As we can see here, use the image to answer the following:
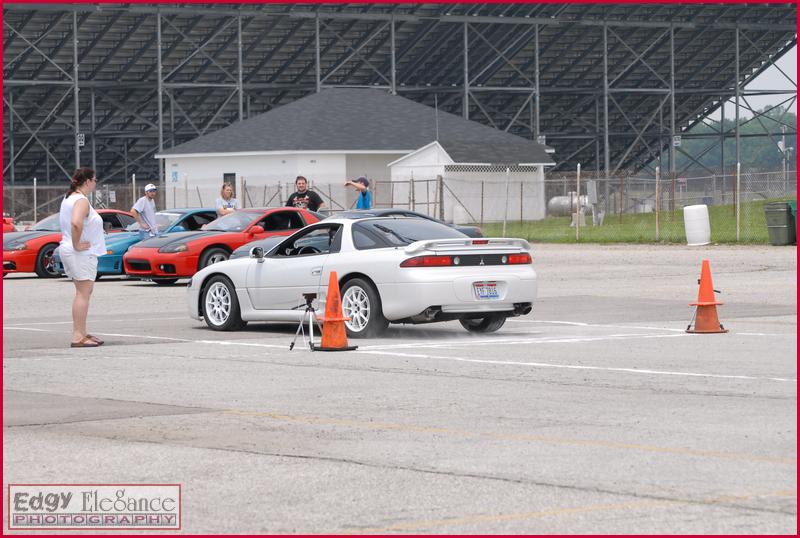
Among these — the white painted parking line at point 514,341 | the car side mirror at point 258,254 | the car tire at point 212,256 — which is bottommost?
the white painted parking line at point 514,341

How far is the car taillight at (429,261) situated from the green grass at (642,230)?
72.9 ft

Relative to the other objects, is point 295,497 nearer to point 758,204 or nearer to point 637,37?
point 758,204

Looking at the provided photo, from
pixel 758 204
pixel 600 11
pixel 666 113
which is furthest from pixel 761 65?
pixel 758 204

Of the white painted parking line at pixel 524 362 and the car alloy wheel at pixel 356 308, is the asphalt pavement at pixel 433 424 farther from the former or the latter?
the car alloy wheel at pixel 356 308

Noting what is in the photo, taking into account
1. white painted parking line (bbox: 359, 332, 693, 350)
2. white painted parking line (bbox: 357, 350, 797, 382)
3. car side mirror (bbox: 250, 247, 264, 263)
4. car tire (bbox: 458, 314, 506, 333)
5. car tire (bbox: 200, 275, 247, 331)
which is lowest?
white painted parking line (bbox: 357, 350, 797, 382)

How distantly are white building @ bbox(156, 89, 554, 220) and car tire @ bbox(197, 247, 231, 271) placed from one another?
3263cm

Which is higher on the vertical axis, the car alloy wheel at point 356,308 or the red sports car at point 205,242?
the red sports car at point 205,242

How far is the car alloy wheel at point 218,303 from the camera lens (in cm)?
1748

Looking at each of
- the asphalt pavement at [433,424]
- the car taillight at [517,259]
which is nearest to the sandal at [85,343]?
the asphalt pavement at [433,424]

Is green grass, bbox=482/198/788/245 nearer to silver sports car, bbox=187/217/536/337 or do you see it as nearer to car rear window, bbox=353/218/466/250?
car rear window, bbox=353/218/466/250

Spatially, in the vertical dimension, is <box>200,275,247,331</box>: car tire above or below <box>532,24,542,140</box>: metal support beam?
below

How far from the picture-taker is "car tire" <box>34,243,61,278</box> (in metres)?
29.3

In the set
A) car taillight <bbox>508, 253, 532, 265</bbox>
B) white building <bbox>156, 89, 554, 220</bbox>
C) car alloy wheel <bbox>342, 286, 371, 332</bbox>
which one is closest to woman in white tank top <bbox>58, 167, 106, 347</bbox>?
car alloy wheel <bbox>342, 286, 371, 332</bbox>

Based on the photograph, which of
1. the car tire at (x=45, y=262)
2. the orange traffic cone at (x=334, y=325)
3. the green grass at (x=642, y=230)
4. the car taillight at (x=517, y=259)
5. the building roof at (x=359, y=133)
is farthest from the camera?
the building roof at (x=359, y=133)
